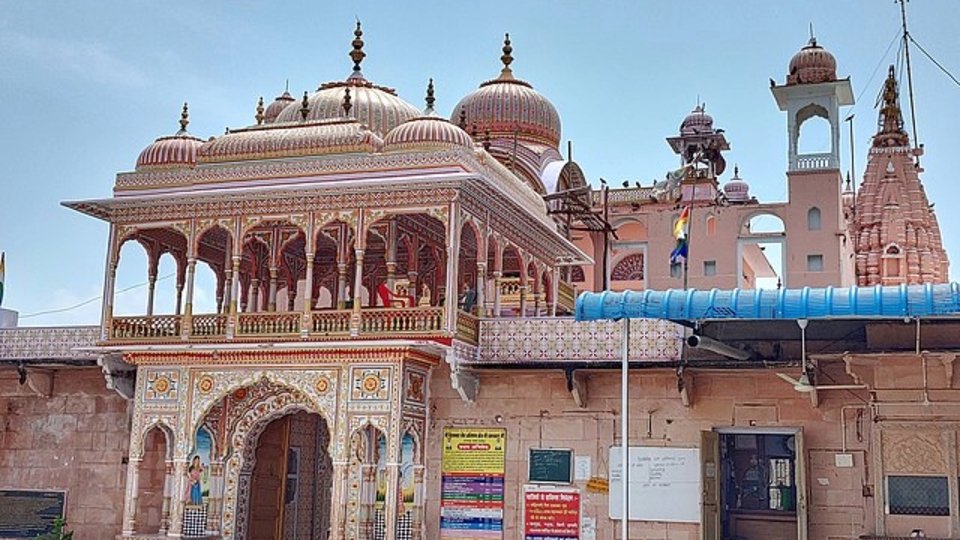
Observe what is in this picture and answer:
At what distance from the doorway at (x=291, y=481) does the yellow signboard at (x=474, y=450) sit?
3.57 meters

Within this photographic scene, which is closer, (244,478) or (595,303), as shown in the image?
(595,303)

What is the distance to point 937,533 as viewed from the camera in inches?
556

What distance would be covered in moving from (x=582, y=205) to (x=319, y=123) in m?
6.53

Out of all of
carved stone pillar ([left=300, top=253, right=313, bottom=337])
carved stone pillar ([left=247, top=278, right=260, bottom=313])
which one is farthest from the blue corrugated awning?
carved stone pillar ([left=247, top=278, right=260, bottom=313])

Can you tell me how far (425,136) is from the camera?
1717 cm

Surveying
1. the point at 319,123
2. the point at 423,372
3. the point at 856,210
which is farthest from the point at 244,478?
the point at 856,210

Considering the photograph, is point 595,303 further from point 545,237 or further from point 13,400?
point 13,400

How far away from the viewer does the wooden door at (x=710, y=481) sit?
15.7 metres

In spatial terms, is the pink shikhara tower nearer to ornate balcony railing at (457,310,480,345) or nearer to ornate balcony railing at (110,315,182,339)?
ornate balcony railing at (457,310,480,345)

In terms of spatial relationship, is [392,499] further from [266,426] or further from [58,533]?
[58,533]

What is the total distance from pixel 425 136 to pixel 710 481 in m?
6.90

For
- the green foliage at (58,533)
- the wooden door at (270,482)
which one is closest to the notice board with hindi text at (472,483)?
the wooden door at (270,482)

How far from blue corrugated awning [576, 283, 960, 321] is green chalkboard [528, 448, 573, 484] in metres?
3.42

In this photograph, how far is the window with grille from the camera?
14.2 metres
